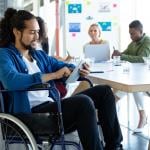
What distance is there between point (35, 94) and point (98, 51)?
1.45 m

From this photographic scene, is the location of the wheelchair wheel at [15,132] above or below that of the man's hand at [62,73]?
below

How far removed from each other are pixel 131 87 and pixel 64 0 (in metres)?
3.99

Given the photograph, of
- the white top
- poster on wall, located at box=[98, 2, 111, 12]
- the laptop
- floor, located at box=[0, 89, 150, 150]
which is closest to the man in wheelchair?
the white top

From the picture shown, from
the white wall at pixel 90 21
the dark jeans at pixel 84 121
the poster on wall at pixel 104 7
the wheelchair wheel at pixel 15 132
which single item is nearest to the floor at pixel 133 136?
the dark jeans at pixel 84 121

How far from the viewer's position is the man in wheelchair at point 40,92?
2.12m

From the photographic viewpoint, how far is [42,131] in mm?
2145

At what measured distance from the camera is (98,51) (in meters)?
3.65

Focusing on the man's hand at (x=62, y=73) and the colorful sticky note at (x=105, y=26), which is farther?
the colorful sticky note at (x=105, y=26)

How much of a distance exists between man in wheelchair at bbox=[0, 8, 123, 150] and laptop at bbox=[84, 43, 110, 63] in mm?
1095

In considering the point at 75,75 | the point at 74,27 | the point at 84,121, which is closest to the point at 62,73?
the point at 75,75

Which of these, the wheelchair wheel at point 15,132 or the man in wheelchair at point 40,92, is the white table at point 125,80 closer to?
the man in wheelchair at point 40,92

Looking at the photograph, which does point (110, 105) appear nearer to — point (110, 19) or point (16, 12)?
point (16, 12)

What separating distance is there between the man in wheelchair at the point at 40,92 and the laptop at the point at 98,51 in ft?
3.59

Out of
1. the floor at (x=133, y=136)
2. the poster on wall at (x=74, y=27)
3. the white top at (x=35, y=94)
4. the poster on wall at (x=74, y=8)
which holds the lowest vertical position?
the floor at (x=133, y=136)
